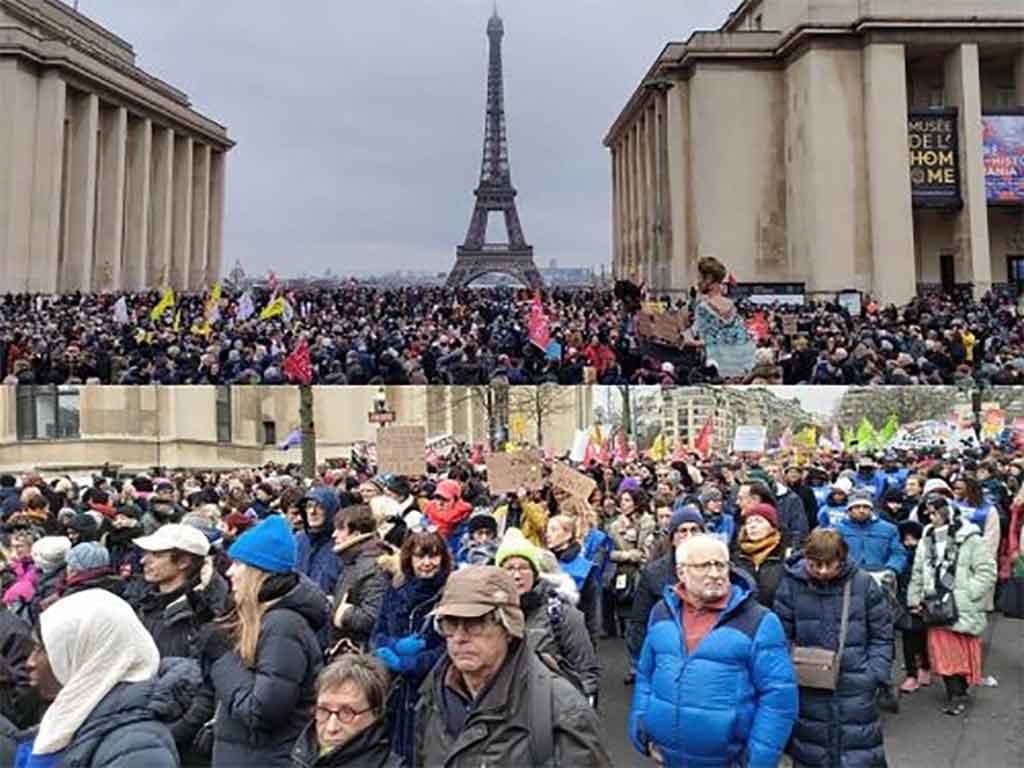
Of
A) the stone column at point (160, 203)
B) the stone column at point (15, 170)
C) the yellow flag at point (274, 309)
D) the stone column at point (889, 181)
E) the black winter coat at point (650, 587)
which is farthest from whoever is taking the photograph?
the stone column at point (160, 203)

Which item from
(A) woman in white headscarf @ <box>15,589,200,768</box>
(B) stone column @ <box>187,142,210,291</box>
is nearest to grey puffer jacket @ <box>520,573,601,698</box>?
(A) woman in white headscarf @ <box>15,589,200,768</box>

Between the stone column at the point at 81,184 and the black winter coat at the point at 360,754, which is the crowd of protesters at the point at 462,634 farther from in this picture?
the stone column at the point at 81,184

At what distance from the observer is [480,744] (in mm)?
2633

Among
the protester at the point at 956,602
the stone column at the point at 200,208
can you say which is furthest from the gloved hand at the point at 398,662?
the stone column at the point at 200,208

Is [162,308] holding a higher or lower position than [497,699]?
higher

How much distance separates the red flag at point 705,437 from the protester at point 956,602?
645 centimetres

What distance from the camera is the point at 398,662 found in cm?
361

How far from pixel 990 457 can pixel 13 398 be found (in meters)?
12.6

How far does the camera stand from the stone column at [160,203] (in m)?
57.5

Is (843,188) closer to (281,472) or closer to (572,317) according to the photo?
(572,317)

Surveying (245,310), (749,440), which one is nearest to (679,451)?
(749,440)

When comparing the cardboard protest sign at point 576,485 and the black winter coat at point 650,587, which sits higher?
the cardboard protest sign at point 576,485

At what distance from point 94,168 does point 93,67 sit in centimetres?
498

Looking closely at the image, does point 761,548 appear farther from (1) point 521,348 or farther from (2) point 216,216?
(2) point 216,216
